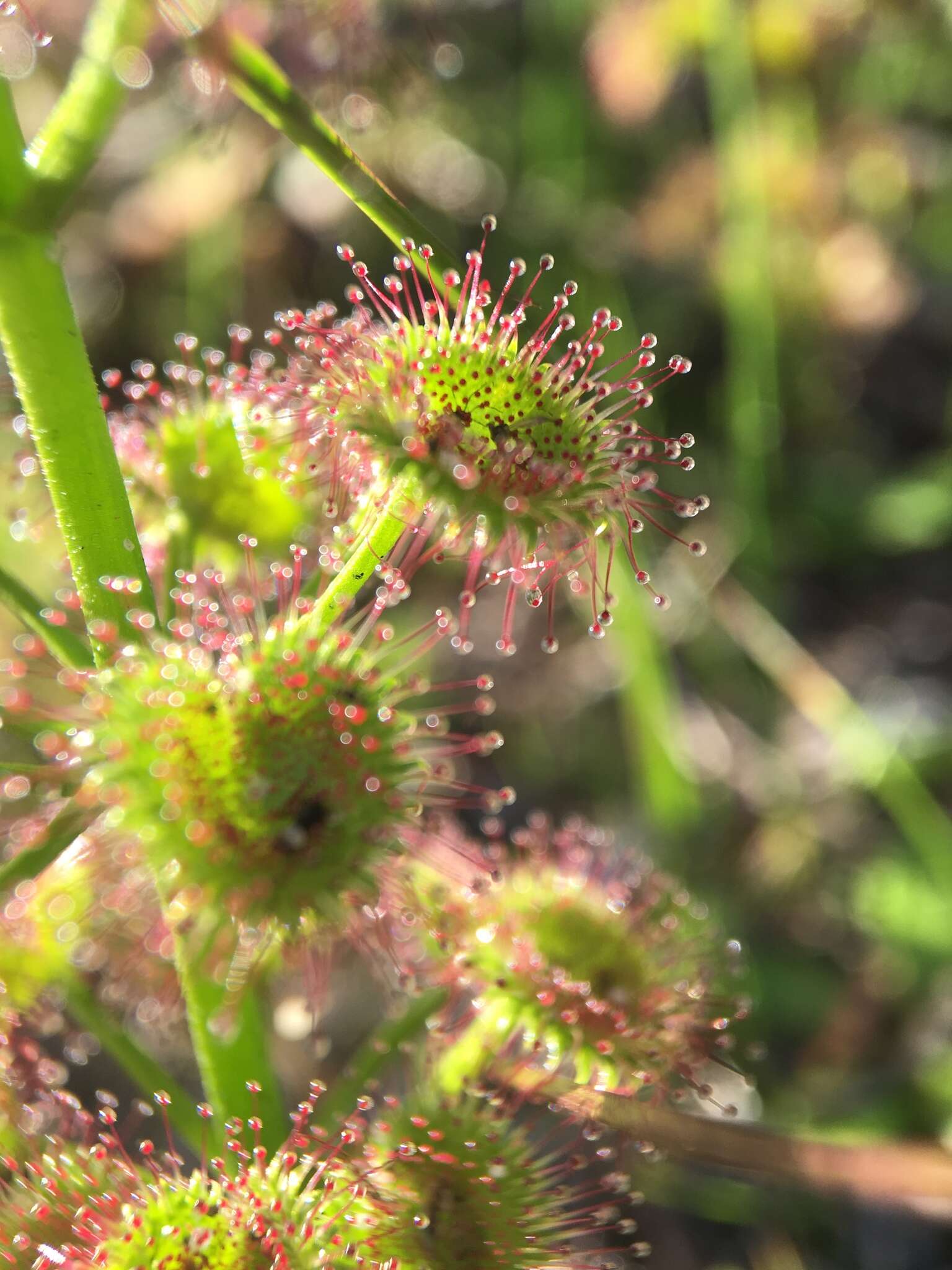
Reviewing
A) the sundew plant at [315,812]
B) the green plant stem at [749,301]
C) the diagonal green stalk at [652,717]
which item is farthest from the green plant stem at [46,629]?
the green plant stem at [749,301]

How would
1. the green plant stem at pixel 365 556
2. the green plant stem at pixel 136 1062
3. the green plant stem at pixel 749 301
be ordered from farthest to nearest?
the green plant stem at pixel 749 301
the green plant stem at pixel 136 1062
the green plant stem at pixel 365 556

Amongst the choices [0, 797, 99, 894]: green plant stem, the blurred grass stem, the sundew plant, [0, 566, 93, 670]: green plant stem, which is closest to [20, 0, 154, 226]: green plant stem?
the sundew plant

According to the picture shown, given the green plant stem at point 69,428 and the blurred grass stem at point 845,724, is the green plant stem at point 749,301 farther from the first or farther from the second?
the green plant stem at point 69,428

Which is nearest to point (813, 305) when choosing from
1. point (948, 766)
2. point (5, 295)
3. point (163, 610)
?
point (948, 766)

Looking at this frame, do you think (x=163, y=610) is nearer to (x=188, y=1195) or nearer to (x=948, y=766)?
(x=188, y=1195)

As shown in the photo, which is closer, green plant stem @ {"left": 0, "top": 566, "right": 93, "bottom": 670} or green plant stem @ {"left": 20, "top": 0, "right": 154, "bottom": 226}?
green plant stem @ {"left": 20, "top": 0, "right": 154, "bottom": 226}

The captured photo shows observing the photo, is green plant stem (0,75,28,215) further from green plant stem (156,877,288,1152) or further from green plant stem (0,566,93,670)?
green plant stem (156,877,288,1152)
